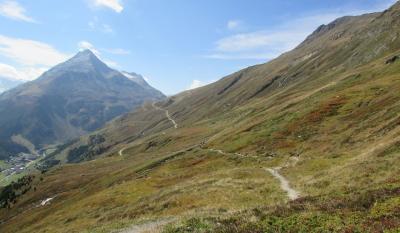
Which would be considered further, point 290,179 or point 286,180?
point 290,179

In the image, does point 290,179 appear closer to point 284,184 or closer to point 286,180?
point 286,180

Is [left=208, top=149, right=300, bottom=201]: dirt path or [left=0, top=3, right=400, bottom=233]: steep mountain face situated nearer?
[left=0, top=3, right=400, bottom=233]: steep mountain face

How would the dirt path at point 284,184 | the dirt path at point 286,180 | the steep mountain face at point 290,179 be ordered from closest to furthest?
the steep mountain face at point 290,179 < the dirt path at point 284,184 < the dirt path at point 286,180

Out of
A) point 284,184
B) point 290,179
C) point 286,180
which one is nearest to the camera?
point 284,184

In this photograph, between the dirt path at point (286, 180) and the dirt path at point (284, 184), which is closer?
the dirt path at point (284, 184)

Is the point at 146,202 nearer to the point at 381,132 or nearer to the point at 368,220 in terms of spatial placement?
the point at 381,132

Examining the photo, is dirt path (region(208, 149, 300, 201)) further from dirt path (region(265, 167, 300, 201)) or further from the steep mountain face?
the steep mountain face

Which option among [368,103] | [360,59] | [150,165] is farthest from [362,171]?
[360,59]

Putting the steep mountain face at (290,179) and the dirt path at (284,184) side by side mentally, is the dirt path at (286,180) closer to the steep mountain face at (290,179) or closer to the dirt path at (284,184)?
the dirt path at (284,184)

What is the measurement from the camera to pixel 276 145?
88625 millimetres

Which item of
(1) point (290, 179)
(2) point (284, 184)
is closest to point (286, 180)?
(1) point (290, 179)

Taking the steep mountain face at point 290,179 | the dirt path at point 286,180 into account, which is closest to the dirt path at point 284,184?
the dirt path at point 286,180

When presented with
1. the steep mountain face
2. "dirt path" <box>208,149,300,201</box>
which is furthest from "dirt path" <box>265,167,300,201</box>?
the steep mountain face

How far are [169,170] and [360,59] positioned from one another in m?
127
